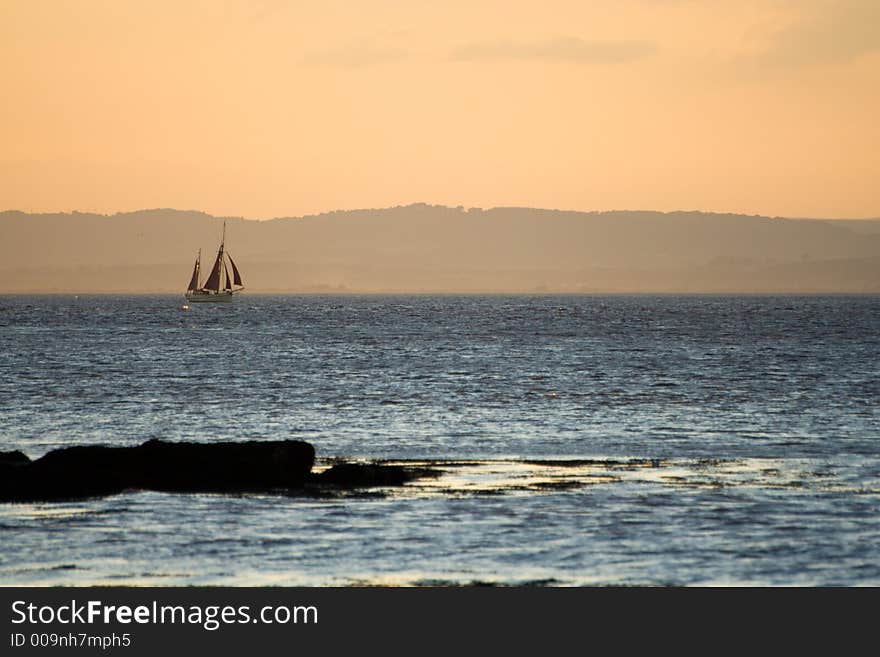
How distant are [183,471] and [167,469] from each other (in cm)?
38

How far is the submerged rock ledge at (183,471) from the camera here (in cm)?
2995

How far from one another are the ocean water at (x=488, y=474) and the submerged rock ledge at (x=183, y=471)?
987 mm

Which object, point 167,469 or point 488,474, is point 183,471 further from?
point 488,474

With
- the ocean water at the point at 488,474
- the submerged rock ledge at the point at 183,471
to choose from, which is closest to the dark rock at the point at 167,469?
the submerged rock ledge at the point at 183,471

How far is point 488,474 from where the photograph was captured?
1316 inches

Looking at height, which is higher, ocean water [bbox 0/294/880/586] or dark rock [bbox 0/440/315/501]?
dark rock [bbox 0/440/315/501]

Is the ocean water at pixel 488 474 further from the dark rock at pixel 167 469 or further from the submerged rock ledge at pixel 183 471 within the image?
the dark rock at pixel 167 469

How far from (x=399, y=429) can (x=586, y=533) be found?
782 inches

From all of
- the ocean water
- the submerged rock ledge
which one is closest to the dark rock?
the submerged rock ledge

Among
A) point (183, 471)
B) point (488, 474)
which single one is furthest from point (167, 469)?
point (488, 474)

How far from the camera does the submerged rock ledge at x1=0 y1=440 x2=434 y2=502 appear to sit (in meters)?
30.0

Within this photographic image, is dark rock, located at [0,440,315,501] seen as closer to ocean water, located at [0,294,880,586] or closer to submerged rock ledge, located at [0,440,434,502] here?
submerged rock ledge, located at [0,440,434,502]

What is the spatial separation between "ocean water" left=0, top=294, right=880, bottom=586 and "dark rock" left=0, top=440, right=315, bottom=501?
44.1 inches
